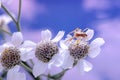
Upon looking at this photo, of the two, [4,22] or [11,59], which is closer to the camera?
[11,59]

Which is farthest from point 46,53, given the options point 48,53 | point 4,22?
point 4,22

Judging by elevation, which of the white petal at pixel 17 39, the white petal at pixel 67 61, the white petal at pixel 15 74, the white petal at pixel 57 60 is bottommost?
the white petal at pixel 15 74

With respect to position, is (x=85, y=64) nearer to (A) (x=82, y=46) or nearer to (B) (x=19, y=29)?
(A) (x=82, y=46)

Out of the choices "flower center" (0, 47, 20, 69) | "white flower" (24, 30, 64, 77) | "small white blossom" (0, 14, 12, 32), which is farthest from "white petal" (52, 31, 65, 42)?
"small white blossom" (0, 14, 12, 32)

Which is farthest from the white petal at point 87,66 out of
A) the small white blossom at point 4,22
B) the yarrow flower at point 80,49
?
the small white blossom at point 4,22

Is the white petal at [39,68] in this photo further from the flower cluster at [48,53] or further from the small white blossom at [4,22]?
the small white blossom at [4,22]

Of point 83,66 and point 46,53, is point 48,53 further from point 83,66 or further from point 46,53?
point 83,66
